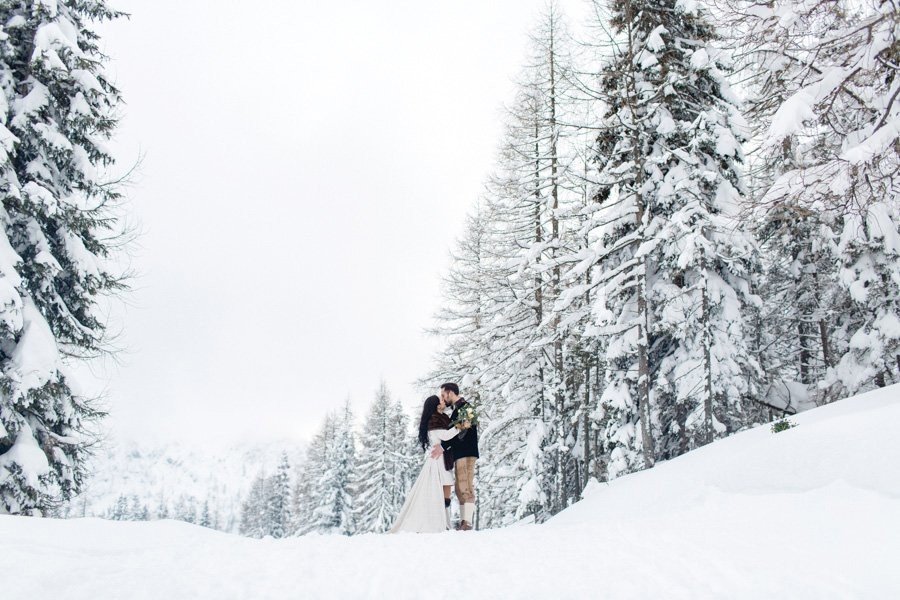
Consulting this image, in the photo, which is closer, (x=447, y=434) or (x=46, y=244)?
(x=447, y=434)

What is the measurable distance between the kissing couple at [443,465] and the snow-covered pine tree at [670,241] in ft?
14.6

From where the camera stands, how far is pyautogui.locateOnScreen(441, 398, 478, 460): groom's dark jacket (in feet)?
32.0

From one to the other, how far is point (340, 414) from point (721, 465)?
36.5 m

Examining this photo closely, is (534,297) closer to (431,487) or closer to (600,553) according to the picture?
(431,487)

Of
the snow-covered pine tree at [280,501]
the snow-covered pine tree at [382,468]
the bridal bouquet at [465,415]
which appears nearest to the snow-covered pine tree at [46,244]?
the bridal bouquet at [465,415]

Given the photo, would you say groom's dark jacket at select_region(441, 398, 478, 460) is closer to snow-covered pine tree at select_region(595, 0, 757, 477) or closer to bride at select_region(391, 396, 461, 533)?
bride at select_region(391, 396, 461, 533)

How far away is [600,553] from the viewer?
15.2 feet

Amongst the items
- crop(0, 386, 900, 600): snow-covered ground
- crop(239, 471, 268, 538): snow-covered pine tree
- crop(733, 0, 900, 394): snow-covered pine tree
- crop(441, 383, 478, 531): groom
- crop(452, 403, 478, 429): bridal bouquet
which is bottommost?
crop(239, 471, 268, 538): snow-covered pine tree

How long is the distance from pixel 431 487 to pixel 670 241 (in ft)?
25.7

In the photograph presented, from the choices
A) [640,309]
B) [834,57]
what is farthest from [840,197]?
[640,309]

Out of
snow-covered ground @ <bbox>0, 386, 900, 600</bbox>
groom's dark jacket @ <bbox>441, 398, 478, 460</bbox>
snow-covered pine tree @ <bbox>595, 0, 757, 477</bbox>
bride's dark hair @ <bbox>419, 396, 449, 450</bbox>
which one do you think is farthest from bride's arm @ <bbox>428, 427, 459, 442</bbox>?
snow-covered pine tree @ <bbox>595, 0, 757, 477</bbox>

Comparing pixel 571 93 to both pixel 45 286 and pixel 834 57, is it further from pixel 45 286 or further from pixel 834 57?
pixel 45 286

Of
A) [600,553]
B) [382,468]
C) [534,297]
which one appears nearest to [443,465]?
[600,553]

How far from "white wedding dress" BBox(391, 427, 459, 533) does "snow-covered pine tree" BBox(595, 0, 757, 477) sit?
16.2ft
